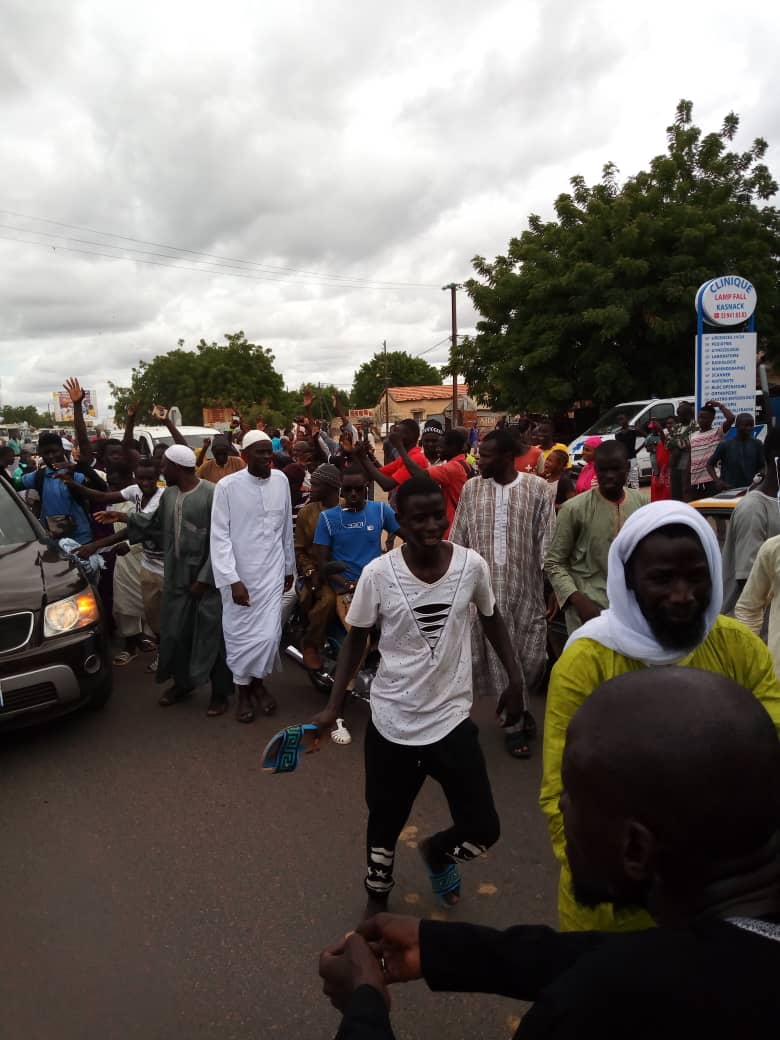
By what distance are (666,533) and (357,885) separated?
7.04ft

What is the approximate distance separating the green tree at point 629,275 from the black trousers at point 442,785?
54.3ft

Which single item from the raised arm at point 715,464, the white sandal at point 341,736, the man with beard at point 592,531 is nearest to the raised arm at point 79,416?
the white sandal at point 341,736

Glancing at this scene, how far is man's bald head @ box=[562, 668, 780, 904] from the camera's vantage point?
0.90m

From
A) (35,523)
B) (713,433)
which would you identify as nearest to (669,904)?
(35,523)

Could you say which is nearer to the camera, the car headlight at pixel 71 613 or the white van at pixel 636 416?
the car headlight at pixel 71 613

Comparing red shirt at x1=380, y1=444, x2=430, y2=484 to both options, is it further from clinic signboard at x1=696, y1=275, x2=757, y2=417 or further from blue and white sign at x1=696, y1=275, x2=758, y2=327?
blue and white sign at x1=696, y1=275, x2=758, y2=327

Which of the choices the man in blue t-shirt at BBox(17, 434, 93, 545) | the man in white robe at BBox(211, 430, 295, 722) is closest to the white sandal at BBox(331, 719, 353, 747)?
the man in white robe at BBox(211, 430, 295, 722)

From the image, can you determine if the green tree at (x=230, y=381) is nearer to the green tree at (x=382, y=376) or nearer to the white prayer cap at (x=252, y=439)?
the green tree at (x=382, y=376)

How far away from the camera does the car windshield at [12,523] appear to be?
16.9ft

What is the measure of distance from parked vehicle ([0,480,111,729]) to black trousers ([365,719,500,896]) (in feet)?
8.25

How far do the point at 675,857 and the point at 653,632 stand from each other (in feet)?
2.81

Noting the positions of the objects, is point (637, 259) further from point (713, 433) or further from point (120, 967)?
point (120, 967)

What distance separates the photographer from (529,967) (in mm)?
1189

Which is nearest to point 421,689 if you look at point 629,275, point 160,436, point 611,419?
point 611,419
